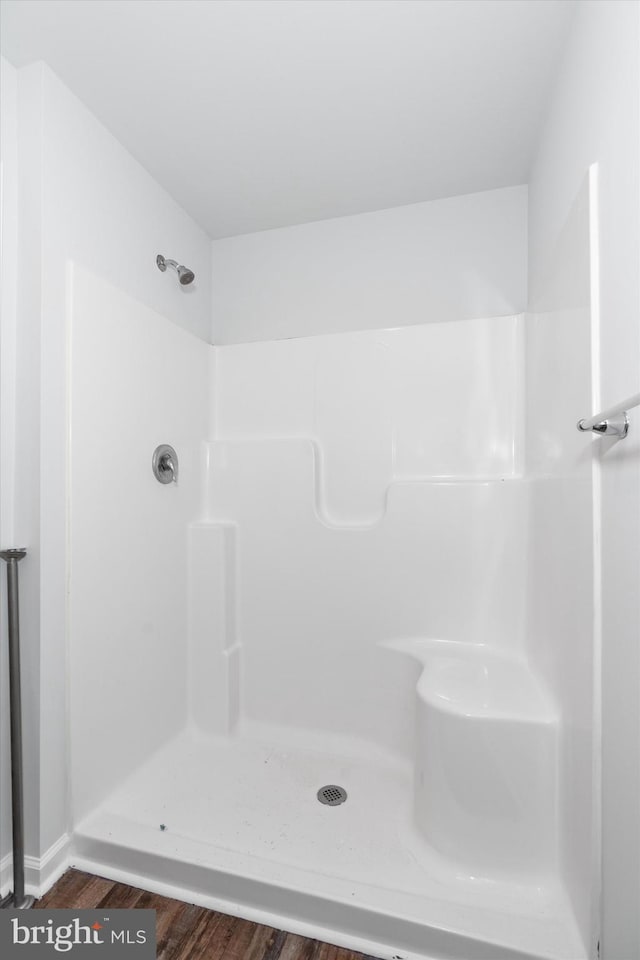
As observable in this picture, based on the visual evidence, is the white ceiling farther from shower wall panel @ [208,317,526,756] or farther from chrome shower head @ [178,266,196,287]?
shower wall panel @ [208,317,526,756]

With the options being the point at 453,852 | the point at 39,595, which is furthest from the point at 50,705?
the point at 453,852

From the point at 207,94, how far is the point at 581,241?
121cm

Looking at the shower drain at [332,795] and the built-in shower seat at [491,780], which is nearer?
the built-in shower seat at [491,780]

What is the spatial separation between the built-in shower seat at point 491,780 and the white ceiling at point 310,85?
1.85 m

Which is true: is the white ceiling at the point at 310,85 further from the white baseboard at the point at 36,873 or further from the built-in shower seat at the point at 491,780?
the white baseboard at the point at 36,873

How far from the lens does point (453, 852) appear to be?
4.10 ft

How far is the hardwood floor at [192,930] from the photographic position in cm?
107

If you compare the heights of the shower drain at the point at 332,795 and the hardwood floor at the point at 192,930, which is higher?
the shower drain at the point at 332,795

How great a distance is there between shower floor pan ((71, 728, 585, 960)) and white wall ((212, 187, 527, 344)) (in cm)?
183

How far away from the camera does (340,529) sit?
187cm

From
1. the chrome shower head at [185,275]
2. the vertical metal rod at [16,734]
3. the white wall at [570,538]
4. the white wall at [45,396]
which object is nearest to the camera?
the white wall at [570,538]

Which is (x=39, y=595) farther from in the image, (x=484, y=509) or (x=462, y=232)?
(x=462, y=232)

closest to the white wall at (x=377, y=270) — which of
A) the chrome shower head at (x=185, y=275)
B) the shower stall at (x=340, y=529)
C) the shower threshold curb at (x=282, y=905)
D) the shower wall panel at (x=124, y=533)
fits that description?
the shower stall at (x=340, y=529)

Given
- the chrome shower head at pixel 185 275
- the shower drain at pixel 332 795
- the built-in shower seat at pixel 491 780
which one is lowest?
the shower drain at pixel 332 795
